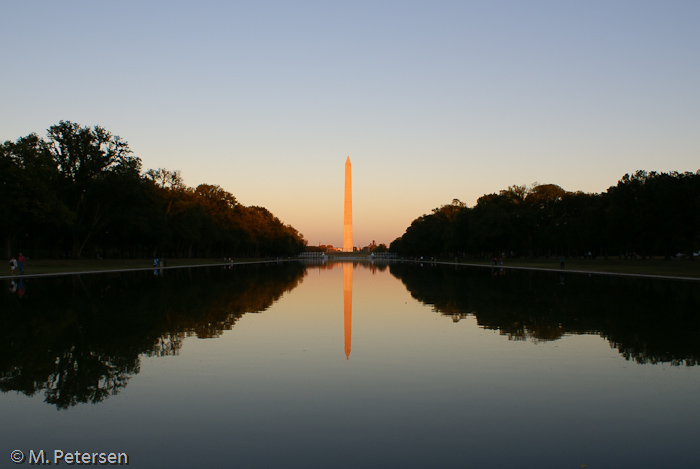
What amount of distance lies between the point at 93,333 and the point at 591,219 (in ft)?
266

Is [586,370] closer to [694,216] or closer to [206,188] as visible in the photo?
[694,216]

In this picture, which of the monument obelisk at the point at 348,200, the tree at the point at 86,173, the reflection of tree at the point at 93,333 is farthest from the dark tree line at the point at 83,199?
the monument obelisk at the point at 348,200

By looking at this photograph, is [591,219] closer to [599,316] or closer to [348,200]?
[599,316]

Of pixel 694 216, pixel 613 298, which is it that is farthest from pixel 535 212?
pixel 613 298

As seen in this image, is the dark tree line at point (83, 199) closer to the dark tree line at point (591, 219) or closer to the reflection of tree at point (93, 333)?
the reflection of tree at point (93, 333)

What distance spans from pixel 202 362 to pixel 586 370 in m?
7.18

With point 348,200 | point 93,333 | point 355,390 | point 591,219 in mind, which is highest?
point 348,200

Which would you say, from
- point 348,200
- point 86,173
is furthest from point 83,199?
point 348,200

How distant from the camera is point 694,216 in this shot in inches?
2424

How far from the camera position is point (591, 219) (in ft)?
271

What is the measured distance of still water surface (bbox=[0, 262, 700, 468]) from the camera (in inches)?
243

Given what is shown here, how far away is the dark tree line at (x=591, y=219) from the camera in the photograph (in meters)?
63.7

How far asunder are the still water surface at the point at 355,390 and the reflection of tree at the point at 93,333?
0.06m

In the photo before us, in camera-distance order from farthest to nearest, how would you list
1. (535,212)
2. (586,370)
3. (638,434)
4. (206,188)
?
(206,188), (535,212), (586,370), (638,434)
